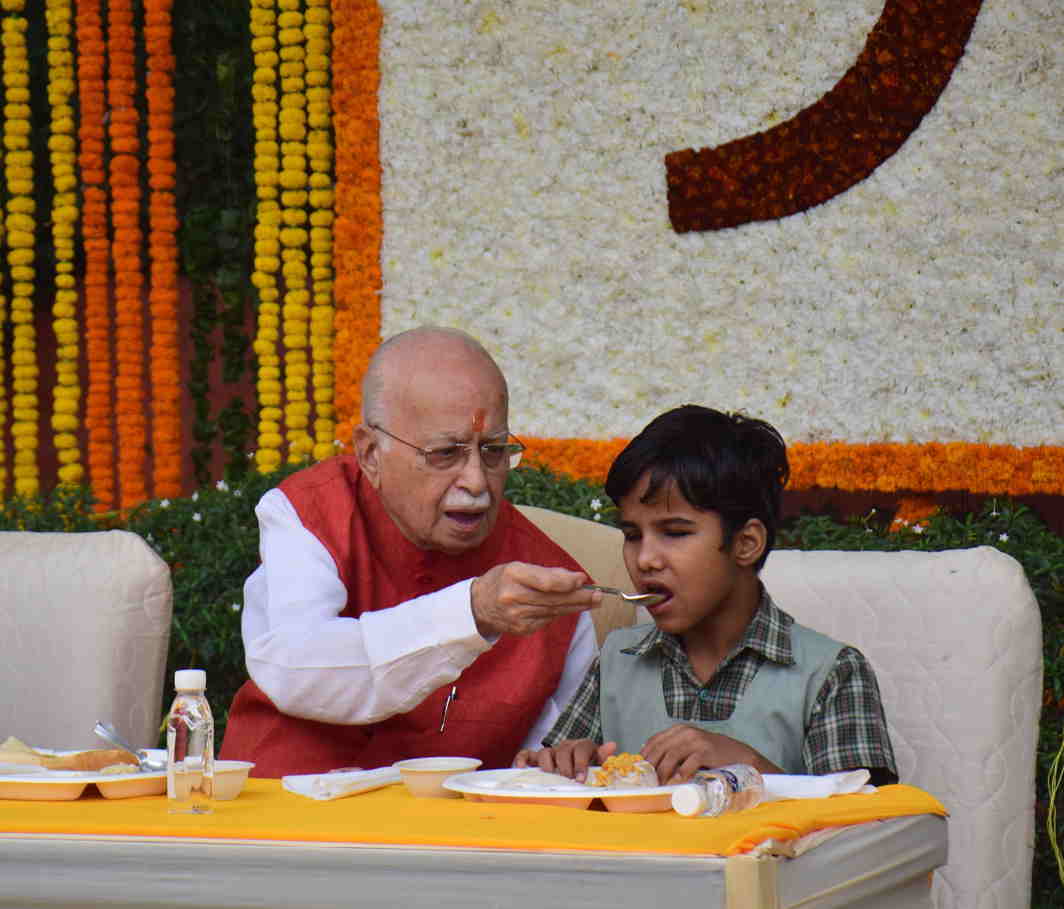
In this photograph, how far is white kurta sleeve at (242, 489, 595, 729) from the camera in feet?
6.82

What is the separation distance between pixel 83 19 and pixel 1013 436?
3143 mm

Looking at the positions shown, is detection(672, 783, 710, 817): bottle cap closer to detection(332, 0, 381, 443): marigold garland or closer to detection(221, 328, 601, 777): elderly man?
detection(221, 328, 601, 777): elderly man

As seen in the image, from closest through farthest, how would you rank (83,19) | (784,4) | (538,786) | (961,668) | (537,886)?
(537,886) < (538,786) < (961,668) < (784,4) < (83,19)

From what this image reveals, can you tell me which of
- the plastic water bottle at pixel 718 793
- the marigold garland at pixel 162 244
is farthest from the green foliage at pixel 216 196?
the plastic water bottle at pixel 718 793

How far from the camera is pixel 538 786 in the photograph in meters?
1.66

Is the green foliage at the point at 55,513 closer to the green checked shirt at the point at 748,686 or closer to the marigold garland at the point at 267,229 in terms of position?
the marigold garland at the point at 267,229

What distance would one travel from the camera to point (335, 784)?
1717mm

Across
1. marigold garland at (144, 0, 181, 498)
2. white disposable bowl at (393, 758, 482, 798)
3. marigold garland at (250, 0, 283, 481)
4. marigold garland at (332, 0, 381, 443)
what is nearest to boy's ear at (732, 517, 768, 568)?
white disposable bowl at (393, 758, 482, 798)

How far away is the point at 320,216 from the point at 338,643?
2.60m

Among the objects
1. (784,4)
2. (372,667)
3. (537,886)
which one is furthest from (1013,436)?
(537,886)

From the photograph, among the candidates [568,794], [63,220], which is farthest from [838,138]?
[568,794]

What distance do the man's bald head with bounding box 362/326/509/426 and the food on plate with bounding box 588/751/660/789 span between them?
0.92 m

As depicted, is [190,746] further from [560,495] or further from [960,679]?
[560,495]

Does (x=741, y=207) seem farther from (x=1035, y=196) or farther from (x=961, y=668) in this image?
(x=961, y=668)
